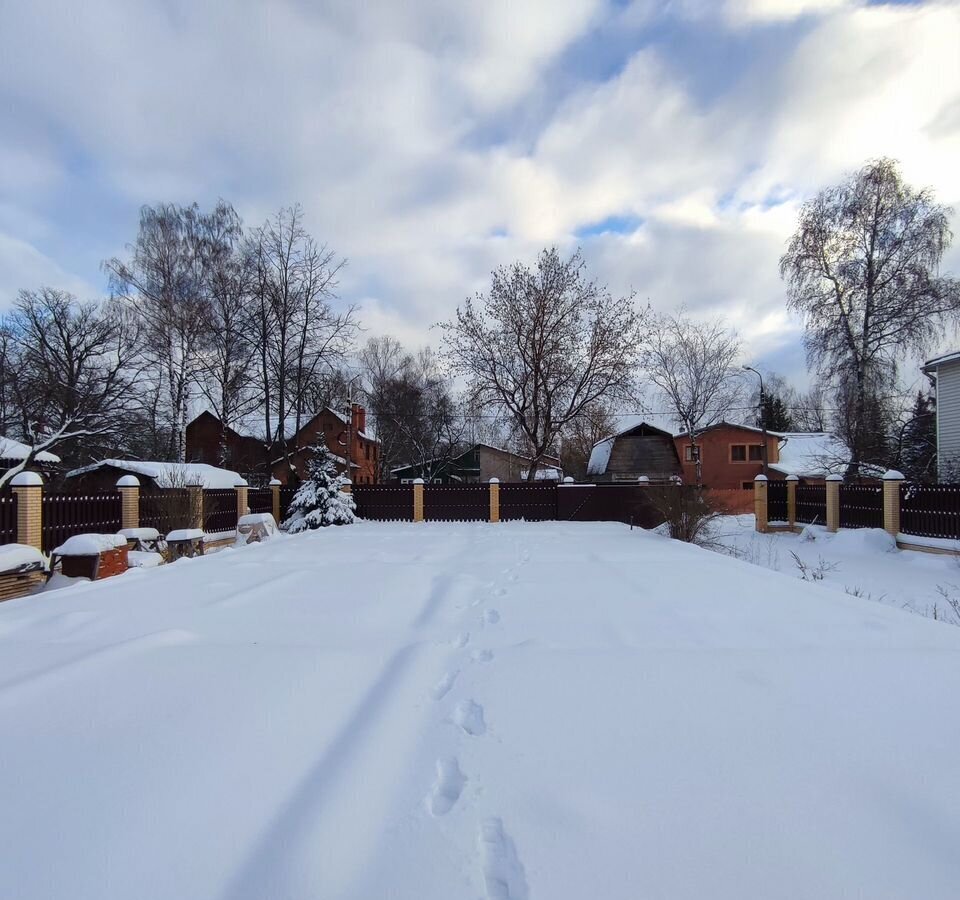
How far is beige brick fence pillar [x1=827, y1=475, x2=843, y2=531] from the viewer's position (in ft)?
49.3

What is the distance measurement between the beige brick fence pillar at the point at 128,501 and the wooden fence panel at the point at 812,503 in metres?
17.3

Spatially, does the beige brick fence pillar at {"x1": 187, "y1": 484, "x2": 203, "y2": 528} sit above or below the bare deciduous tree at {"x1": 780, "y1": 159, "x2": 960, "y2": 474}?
below

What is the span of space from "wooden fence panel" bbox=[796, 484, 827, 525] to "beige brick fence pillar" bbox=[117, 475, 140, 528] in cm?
1729

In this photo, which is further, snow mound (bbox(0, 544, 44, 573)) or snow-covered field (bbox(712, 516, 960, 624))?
snow-covered field (bbox(712, 516, 960, 624))

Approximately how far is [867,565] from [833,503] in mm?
3798

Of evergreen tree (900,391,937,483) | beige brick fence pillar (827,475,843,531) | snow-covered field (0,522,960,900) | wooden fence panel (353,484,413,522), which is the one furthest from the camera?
evergreen tree (900,391,937,483)

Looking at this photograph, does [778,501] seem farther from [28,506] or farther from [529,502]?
[28,506]

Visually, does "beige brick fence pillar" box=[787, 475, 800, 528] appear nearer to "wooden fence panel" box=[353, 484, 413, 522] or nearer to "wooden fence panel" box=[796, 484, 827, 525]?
"wooden fence panel" box=[796, 484, 827, 525]

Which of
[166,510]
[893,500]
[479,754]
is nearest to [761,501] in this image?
[893,500]

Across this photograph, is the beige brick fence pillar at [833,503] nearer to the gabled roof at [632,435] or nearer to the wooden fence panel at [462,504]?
the wooden fence panel at [462,504]

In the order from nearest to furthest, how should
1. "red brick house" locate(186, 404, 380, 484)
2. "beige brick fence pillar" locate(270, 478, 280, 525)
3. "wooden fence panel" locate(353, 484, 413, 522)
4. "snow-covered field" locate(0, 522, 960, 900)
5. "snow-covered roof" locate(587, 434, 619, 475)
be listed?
"snow-covered field" locate(0, 522, 960, 900)
"beige brick fence pillar" locate(270, 478, 280, 525)
"wooden fence panel" locate(353, 484, 413, 522)
"red brick house" locate(186, 404, 380, 484)
"snow-covered roof" locate(587, 434, 619, 475)

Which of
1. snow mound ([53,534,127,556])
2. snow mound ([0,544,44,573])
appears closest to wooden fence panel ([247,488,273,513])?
snow mound ([0,544,44,573])

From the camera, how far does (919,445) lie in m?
21.8

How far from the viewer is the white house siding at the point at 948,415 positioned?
17.2 metres
